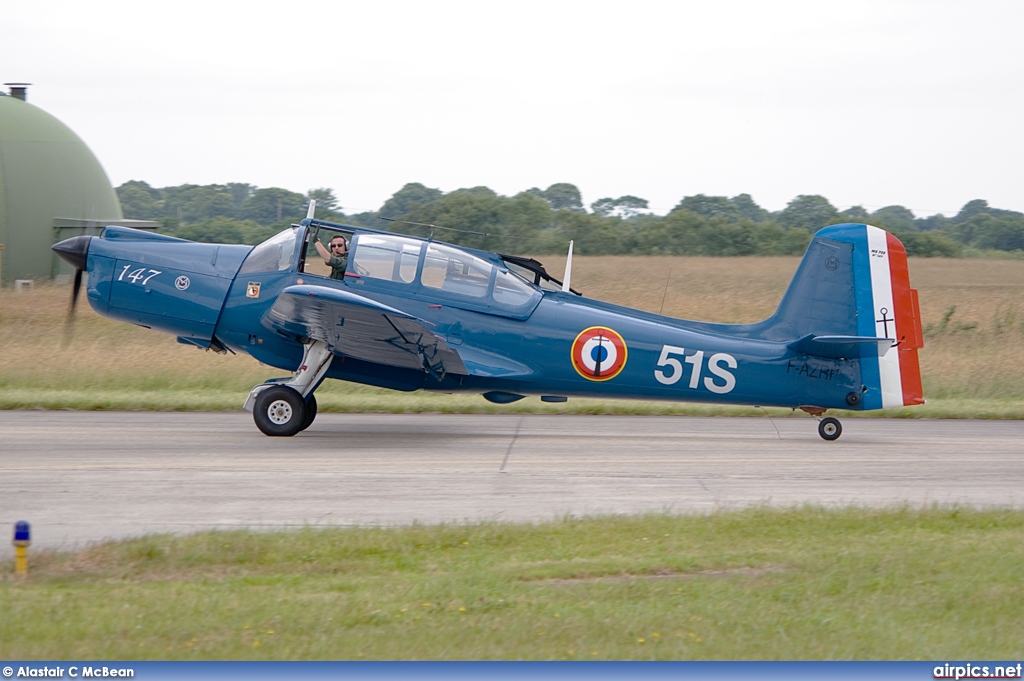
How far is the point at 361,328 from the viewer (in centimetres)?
1109

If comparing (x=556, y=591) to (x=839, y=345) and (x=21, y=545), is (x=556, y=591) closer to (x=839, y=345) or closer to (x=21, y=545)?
(x=21, y=545)

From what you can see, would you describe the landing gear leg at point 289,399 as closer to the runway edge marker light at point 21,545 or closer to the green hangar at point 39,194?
the runway edge marker light at point 21,545

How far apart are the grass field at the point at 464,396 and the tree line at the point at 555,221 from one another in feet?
9.89

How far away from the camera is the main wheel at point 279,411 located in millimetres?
11719

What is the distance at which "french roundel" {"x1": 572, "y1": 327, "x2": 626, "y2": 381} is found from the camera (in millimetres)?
11828

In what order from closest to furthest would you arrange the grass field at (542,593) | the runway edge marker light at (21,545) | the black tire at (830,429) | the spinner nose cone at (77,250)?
the grass field at (542,593)
the runway edge marker light at (21,545)
the spinner nose cone at (77,250)
the black tire at (830,429)

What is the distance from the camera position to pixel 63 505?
8117 mm

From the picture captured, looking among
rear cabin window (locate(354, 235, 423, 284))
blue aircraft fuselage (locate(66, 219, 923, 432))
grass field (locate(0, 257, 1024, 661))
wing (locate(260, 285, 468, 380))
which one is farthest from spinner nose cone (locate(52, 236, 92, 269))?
grass field (locate(0, 257, 1024, 661))

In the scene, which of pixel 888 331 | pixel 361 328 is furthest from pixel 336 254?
pixel 888 331

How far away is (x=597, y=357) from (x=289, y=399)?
361cm

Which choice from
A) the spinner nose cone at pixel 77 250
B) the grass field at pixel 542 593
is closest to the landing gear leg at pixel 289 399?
the spinner nose cone at pixel 77 250

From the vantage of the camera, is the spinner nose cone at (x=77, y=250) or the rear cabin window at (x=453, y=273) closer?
the rear cabin window at (x=453, y=273)

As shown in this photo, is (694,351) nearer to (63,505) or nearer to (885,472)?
(885,472)

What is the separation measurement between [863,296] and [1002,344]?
469 inches
